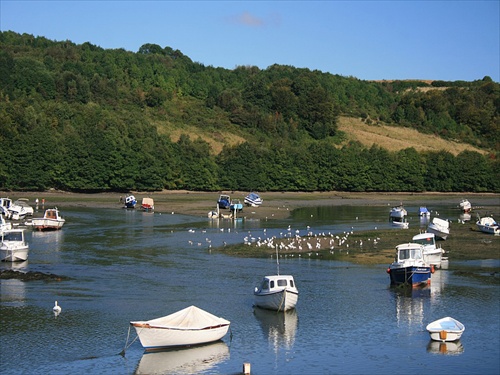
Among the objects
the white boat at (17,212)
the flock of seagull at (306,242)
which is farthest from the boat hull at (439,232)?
the white boat at (17,212)

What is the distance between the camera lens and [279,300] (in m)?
41.9

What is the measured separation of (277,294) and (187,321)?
7.97m

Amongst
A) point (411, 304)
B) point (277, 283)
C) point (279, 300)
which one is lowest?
point (411, 304)

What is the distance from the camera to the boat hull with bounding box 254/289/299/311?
4166 centimetres

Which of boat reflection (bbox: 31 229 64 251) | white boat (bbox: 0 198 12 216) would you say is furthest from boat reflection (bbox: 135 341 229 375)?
white boat (bbox: 0 198 12 216)

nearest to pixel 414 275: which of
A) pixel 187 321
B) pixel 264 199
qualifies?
pixel 187 321

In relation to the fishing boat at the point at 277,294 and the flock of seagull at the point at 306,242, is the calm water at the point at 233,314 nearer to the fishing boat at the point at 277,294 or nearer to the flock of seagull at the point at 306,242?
the fishing boat at the point at 277,294

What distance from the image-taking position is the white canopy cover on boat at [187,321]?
34509mm

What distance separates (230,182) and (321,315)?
97.5m

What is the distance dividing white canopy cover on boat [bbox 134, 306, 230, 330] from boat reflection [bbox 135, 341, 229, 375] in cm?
105

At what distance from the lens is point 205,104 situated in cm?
19300

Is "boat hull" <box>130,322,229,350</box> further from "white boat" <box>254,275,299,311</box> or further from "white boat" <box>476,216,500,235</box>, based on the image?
"white boat" <box>476,216,500,235</box>

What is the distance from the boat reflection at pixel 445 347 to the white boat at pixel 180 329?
9065 mm

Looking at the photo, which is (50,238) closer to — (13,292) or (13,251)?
(13,251)
